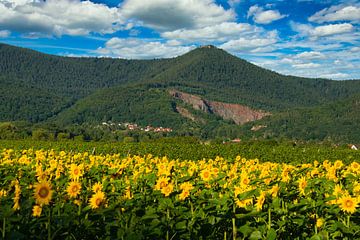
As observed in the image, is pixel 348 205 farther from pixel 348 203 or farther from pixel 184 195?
pixel 184 195

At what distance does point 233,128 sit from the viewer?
192 metres

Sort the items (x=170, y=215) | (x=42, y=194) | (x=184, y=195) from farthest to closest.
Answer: (x=184, y=195) → (x=170, y=215) → (x=42, y=194)

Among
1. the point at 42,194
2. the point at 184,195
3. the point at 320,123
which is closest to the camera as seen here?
the point at 42,194

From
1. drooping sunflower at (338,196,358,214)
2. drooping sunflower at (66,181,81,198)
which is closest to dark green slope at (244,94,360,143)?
drooping sunflower at (338,196,358,214)

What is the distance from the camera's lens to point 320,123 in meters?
166

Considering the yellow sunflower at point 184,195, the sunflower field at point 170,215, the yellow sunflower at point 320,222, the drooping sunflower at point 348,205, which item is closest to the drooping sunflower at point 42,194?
the sunflower field at point 170,215

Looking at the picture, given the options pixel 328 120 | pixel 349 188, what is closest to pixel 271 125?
pixel 328 120

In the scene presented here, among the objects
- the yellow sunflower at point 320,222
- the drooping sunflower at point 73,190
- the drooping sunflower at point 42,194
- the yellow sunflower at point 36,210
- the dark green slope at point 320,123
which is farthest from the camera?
the dark green slope at point 320,123

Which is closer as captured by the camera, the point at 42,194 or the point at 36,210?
the point at 42,194

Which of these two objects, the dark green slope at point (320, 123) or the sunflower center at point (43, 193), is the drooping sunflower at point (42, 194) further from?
the dark green slope at point (320, 123)

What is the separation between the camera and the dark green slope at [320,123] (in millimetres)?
153250

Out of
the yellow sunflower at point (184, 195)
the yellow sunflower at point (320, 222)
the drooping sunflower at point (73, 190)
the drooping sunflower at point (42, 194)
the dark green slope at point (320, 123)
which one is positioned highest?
the drooping sunflower at point (42, 194)

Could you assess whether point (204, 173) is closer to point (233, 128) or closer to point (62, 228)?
point (62, 228)

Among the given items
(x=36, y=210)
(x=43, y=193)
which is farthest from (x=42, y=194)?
(x=36, y=210)
